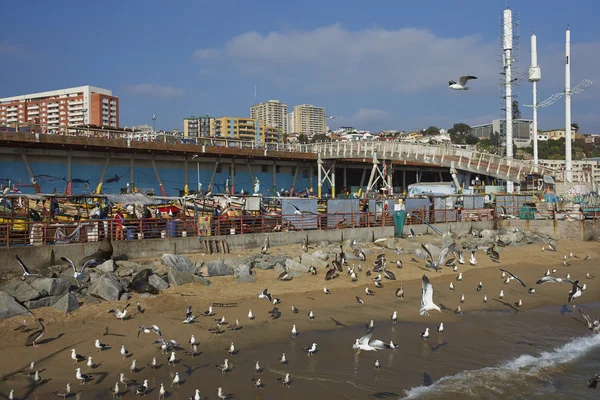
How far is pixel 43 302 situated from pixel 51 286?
2.38 feet

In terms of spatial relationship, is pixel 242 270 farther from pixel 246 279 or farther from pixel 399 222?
pixel 399 222

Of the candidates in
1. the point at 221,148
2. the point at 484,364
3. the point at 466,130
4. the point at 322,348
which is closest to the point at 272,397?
the point at 322,348

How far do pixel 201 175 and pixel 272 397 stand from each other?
36948 millimetres

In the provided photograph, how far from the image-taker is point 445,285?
1898 centimetres

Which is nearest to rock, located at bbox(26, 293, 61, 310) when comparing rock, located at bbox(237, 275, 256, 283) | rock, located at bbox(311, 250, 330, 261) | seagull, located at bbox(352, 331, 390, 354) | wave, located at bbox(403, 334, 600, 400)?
rock, located at bbox(237, 275, 256, 283)

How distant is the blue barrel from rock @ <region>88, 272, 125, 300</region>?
6849 millimetres

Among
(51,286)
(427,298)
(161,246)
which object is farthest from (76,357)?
(161,246)

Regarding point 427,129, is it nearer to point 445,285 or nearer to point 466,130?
A: point 466,130

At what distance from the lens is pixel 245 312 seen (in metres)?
14.4

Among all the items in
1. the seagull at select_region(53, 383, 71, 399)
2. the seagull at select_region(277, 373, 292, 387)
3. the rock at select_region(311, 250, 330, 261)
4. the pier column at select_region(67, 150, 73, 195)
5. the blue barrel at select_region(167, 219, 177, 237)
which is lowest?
the seagull at select_region(277, 373, 292, 387)

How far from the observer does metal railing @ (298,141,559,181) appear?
1624 inches

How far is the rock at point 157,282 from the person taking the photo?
15492 millimetres

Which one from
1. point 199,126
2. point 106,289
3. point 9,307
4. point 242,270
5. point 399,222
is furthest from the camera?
point 199,126

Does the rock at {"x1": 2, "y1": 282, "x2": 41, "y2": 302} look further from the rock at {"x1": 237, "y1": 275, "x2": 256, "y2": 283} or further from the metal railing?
the metal railing
